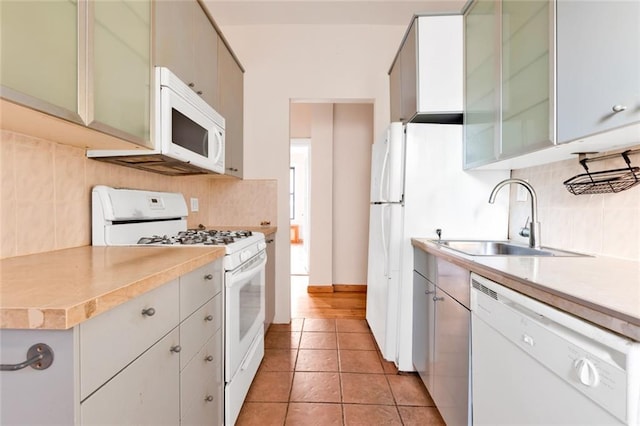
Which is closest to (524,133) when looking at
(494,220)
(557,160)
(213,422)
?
(557,160)

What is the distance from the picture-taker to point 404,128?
200cm

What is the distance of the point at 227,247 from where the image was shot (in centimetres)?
143

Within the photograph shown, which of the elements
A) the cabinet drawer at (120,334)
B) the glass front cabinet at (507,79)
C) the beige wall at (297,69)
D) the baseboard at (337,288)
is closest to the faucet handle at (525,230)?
the glass front cabinet at (507,79)

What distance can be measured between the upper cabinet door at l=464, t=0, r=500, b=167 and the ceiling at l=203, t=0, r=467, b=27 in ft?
2.68

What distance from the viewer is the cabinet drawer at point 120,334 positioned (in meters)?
0.63

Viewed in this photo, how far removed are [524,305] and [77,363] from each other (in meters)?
1.13

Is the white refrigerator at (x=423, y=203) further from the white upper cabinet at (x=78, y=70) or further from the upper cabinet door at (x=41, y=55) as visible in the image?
the upper cabinet door at (x=41, y=55)

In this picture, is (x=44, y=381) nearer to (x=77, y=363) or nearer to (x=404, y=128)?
(x=77, y=363)

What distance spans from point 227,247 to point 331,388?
1134 millimetres

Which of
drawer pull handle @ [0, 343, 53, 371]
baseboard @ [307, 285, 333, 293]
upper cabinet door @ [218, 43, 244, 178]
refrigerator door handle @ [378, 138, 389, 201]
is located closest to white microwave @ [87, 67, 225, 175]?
upper cabinet door @ [218, 43, 244, 178]

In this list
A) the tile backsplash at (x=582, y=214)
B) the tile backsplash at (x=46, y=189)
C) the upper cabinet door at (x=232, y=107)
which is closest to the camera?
the tile backsplash at (x=46, y=189)

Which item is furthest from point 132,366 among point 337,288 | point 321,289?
point 337,288

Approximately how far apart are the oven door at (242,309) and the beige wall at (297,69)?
0.89 metres

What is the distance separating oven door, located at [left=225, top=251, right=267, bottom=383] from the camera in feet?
4.83
